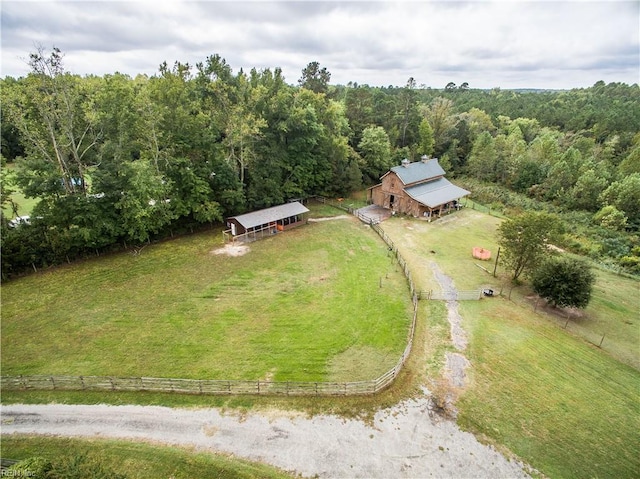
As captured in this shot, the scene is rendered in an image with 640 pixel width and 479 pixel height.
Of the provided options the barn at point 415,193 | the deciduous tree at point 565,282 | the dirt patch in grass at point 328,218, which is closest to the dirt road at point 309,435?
the deciduous tree at point 565,282

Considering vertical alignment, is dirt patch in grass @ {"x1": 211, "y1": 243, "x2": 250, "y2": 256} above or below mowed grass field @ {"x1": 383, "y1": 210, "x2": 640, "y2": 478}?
above

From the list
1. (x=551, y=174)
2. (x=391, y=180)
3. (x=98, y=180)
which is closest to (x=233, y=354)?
(x=98, y=180)

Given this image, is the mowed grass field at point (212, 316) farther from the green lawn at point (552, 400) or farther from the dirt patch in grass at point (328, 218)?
the dirt patch in grass at point (328, 218)

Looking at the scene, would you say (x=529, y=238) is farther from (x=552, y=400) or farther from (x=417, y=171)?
(x=417, y=171)

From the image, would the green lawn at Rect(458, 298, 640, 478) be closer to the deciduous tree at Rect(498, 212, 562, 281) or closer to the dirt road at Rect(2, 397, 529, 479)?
the dirt road at Rect(2, 397, 529, 479)

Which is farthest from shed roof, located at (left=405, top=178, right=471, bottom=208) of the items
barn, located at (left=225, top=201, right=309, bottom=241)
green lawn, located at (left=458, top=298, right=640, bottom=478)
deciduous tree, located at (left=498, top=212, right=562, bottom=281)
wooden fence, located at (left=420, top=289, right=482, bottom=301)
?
green lawn, located at (left=458, top=298, right=640, bottom=478)
